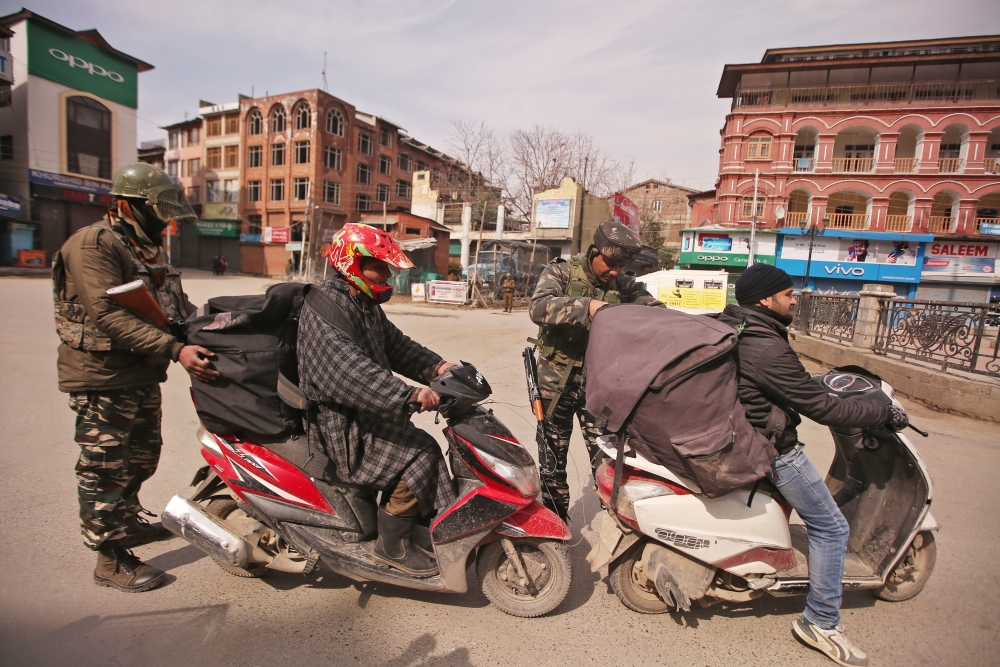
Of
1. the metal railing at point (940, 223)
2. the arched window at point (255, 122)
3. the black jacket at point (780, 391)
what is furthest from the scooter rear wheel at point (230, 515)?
the arched window at point (255, 122)

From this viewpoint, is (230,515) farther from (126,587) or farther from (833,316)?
(833,316)

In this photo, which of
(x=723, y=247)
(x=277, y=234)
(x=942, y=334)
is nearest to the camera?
(x=942, y=334)

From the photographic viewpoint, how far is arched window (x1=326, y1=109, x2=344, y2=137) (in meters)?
36.6

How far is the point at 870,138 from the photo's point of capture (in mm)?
31359

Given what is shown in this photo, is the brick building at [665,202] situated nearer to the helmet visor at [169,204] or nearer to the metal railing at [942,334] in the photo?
the metal railing at [942,334]

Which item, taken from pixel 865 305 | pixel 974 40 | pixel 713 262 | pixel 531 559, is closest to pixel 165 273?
pixel 531 559

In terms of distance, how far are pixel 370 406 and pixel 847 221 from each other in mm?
36859

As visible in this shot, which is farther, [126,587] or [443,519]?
[126,587]

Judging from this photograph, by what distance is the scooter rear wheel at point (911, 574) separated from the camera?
101 inches

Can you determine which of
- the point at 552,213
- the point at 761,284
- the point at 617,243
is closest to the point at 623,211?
the point at 552,213

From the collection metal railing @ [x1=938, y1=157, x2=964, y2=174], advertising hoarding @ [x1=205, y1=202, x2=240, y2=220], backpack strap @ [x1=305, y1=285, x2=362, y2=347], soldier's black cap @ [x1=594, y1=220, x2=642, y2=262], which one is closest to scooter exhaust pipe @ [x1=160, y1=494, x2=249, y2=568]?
backpack strap @ [x1=305, y1=285, x2=362, y2=347]

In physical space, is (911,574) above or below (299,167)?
below

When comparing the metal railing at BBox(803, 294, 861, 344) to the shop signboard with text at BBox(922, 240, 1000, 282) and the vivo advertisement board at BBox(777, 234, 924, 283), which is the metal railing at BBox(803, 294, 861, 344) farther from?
the shop signboard with text at BBox(922, 240, 1000, 282)

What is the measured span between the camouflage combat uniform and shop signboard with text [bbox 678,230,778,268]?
106ft
